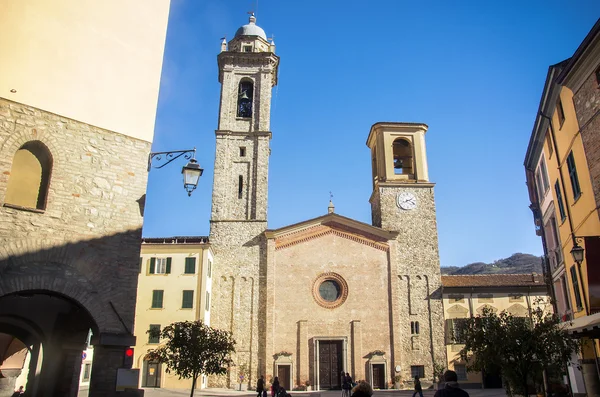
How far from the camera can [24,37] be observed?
33.6ft

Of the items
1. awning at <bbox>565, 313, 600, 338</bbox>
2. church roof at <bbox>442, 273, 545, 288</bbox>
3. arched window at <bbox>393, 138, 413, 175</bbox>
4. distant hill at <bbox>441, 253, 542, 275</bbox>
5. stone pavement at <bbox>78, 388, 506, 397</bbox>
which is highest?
distant hill at <bbox>441, 253, 542, 275</bbox>

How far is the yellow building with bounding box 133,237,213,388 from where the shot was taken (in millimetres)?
27172

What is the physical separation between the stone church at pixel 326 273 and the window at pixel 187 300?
1649 millimetres

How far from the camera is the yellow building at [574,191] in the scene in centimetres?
1312

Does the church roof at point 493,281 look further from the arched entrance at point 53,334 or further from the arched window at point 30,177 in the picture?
the arched window at point 30,177

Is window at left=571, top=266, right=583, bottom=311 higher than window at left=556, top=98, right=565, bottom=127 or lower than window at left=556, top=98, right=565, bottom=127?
lower

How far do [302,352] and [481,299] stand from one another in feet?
40.6

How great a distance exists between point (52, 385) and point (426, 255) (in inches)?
929

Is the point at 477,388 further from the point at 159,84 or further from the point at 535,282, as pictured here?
the point at 159,84

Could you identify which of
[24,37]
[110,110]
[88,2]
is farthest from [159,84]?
[24,37]

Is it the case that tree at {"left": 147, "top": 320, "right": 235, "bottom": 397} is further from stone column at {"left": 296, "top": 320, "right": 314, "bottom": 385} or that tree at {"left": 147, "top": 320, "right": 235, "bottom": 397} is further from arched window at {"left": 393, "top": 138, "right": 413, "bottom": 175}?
arched window at {"left": 393, "top": 138, "right": 413, "bottom": 175}

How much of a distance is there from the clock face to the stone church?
7 cm

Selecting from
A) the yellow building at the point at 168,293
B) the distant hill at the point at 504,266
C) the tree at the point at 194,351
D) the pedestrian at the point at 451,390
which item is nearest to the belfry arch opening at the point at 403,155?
the yellow building at the point at 168,293

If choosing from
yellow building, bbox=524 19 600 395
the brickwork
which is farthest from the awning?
the brickwork
